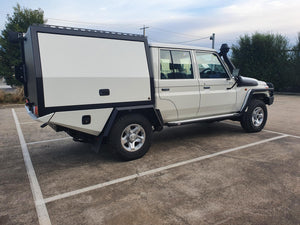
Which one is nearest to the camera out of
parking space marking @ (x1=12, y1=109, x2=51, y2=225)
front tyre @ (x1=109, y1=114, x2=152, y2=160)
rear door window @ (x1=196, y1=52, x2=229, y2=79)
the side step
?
parking space marking @ (x1=12, y1=109, x2=51, y2=225)

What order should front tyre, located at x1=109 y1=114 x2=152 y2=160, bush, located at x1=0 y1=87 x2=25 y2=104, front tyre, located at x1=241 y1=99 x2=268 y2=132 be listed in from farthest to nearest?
bush, located at x1=0 y1=87 x2=25 y2=104 < front tyre, located at x1=241 y1=99 x2=268 y2=132 < front tyre, located at x1=109 y1=114 x2=152 y2=160

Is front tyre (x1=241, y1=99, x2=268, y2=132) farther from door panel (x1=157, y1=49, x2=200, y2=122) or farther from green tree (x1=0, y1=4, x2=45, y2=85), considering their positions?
green tree (x1=0, y1=4, x2=45, y2=85)

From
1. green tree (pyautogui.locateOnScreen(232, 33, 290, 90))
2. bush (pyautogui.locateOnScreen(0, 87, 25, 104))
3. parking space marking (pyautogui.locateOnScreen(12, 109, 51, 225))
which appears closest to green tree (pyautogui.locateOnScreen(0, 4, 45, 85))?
bush (pyautogui.locateOnScreen(0, 87, 25, 104))

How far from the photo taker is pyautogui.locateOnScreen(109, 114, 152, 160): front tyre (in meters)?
3.97

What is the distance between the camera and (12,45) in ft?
44.3

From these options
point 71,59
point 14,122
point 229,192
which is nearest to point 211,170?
point 229,192

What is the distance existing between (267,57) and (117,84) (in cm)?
1789

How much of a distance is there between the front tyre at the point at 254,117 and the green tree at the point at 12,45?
13075 millimetres

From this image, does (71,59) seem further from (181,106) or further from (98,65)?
(181,106)

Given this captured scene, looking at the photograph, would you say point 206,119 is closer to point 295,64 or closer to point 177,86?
point 177,86

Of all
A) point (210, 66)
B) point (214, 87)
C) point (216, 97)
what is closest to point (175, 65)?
point (210, 66)

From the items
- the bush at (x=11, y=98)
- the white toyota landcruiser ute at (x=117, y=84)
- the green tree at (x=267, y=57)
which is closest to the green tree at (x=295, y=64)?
the green tree at (x=267, y=57)

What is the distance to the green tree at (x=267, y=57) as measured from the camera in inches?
704

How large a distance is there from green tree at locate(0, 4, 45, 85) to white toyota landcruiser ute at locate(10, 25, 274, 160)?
11160 mm
